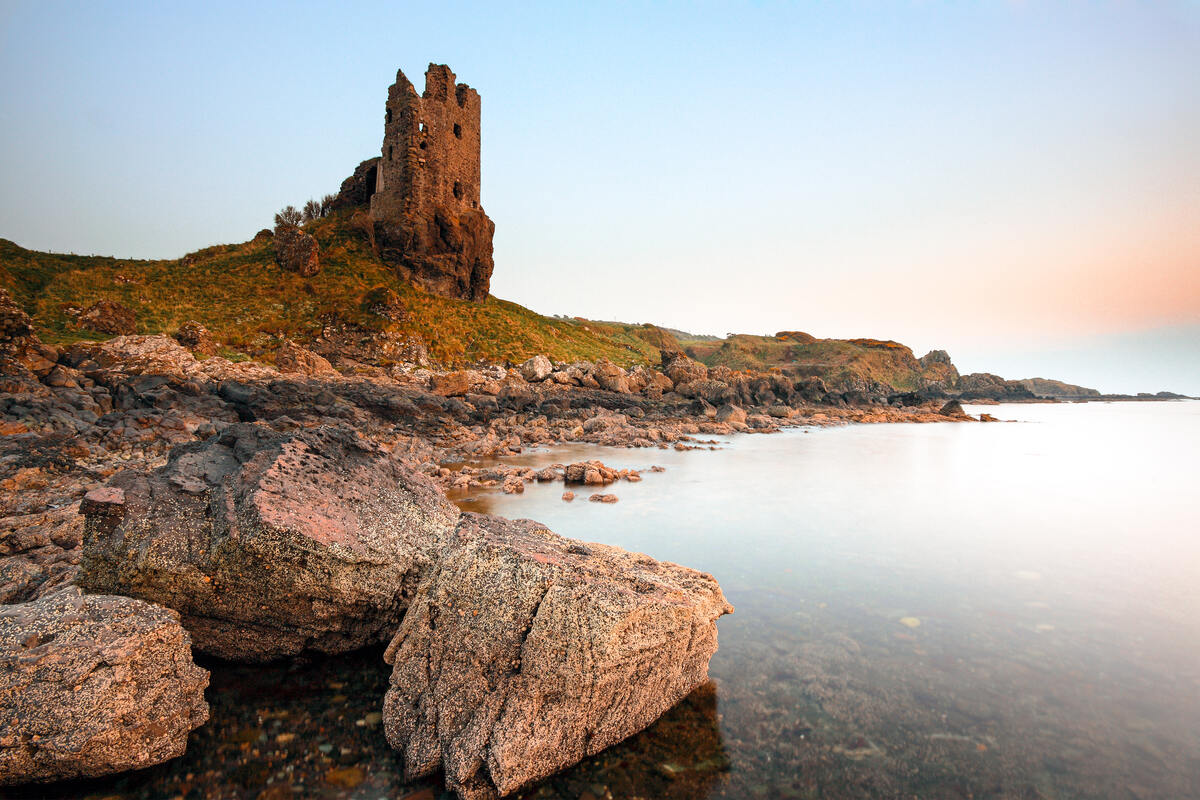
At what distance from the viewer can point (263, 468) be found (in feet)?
17.1

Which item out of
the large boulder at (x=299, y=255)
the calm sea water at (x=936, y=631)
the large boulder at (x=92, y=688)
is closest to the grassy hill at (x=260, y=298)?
the large boulder at (x=299, y=255)

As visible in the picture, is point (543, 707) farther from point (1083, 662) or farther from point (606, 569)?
point (1083, 662)

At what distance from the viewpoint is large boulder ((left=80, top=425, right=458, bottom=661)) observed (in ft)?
14.8

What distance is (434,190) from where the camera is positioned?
41781 millimetres

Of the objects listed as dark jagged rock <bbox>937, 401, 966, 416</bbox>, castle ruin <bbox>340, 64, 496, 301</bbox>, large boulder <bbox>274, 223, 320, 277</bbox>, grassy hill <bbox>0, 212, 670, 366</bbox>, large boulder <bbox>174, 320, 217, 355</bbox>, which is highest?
castle ruin <bbox>340, 64, 496, 301</bbox>

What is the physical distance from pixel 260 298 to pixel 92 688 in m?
38.9

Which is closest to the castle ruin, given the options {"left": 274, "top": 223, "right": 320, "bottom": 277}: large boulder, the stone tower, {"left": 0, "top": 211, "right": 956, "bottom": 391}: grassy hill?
the stone tower

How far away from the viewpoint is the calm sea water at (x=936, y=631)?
3.94 m

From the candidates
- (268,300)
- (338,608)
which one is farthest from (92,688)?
(268,300)

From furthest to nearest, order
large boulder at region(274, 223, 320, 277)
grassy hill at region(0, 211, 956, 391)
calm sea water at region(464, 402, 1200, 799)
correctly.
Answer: large boulder at region(274, 223, 320, 277), grassy hill at region(0, 211, 956, 391), calm sea water at region(464, 402, 1200, 799)

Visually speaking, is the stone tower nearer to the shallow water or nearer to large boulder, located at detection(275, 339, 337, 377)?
large boulder, located at detection(275, 339, 337, 377)

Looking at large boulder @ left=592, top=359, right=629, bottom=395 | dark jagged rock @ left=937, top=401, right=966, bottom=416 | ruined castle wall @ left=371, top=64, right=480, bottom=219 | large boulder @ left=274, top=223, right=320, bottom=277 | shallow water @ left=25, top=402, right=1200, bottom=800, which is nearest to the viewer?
shallow water @ left=25, top=402, right=1200, bottom=800

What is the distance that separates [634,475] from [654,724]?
11.2m

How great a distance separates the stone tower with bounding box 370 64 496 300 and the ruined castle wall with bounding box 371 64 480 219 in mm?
66
